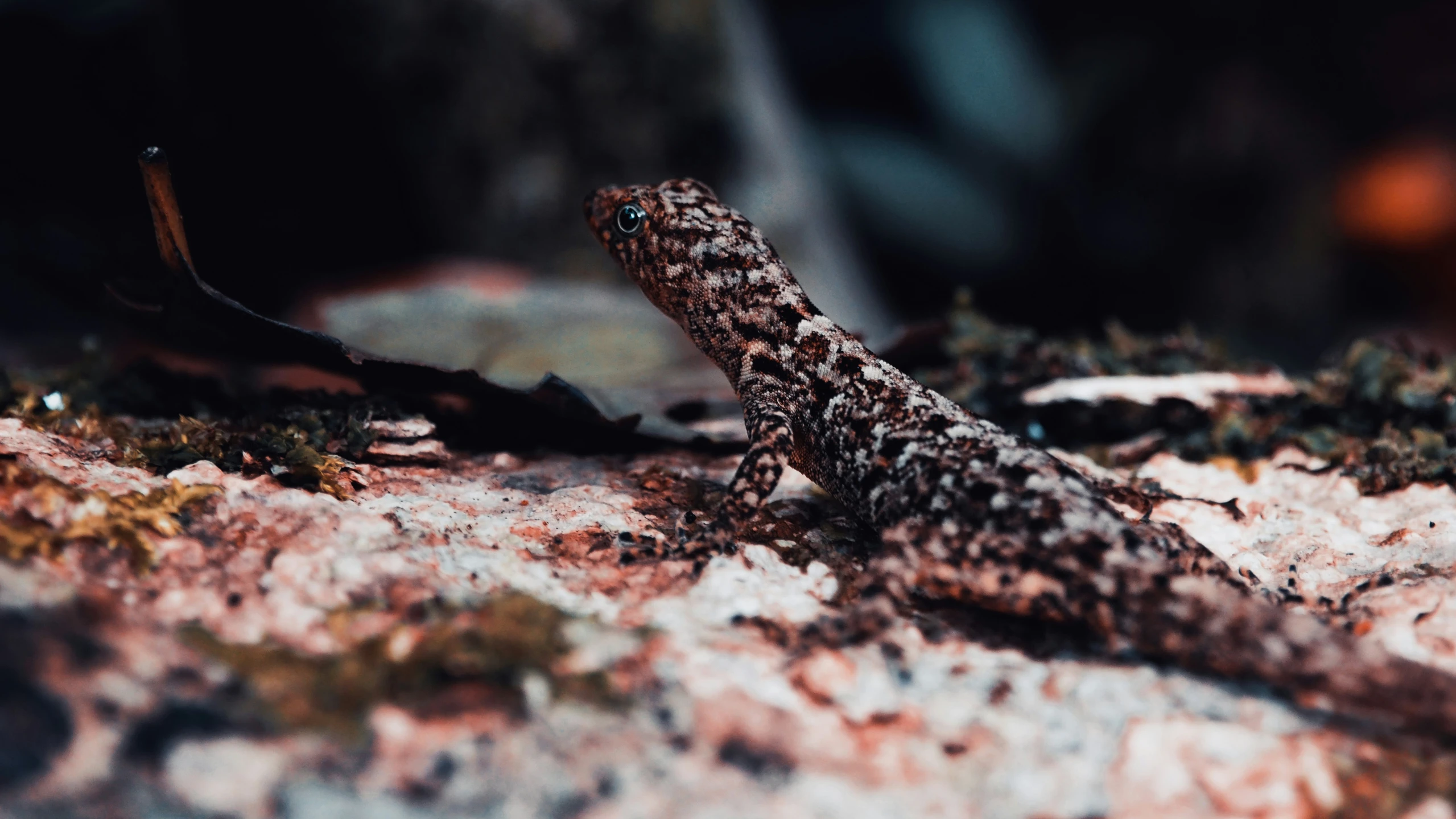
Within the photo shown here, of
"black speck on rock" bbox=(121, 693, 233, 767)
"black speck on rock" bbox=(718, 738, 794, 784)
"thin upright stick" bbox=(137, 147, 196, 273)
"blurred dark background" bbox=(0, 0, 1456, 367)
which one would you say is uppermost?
"blurred dark background" bbox=(0, 0, 1456, 367)

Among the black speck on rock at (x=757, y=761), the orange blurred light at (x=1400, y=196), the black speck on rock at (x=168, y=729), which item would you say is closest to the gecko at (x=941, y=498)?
the black speck on rock at (x=757, y=761)

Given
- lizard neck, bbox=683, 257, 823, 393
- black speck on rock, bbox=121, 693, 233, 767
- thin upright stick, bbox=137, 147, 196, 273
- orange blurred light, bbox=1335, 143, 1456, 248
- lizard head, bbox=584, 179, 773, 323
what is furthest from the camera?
orange blurred light, bbox=1335, 143, 1456, 248

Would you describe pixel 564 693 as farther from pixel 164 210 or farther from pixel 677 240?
pixel 677 240

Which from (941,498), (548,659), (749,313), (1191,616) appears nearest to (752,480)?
(941,498)

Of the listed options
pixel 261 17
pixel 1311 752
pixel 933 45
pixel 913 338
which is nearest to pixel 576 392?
pixel 913 338

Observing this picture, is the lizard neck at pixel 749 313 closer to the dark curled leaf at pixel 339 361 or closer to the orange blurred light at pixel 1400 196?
the dark curled leaf at pixel 339 361

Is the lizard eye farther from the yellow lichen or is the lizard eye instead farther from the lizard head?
the yellow lichen

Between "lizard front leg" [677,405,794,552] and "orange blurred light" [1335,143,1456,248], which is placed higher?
"orange blurred light" [1335,143,1456,248]

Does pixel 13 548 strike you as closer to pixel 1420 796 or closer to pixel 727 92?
pixel 1420 796

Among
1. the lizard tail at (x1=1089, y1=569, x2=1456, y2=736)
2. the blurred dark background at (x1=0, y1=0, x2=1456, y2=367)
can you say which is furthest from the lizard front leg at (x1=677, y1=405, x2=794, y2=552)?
the blurred dark background at (x1=0, y1=0, x2=1456, y2=367)
